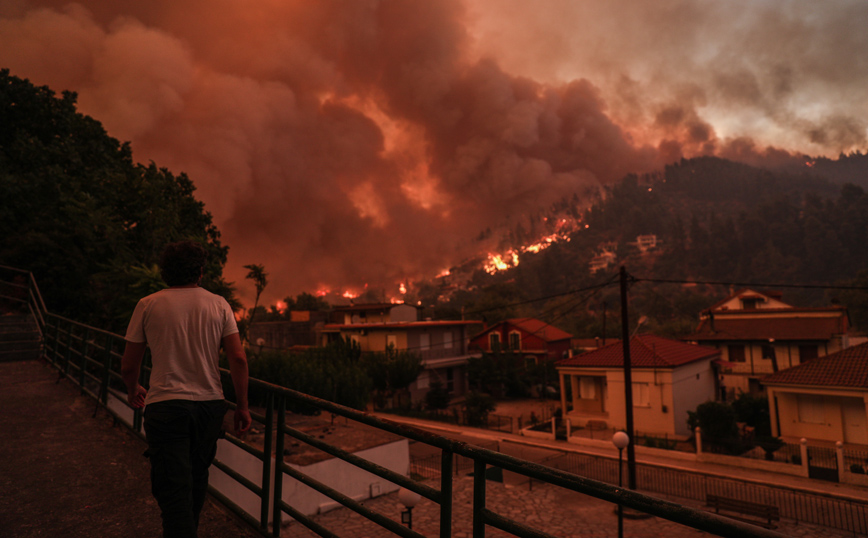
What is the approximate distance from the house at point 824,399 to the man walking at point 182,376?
24150mm

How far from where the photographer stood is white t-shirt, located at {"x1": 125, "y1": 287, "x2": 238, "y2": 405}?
2.70 metres

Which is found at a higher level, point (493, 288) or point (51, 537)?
point (493, 288)

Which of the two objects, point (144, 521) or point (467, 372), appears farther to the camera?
point (467, 372)

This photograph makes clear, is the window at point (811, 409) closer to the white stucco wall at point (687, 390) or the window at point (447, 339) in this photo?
the white stucco wall at point (687, 390)

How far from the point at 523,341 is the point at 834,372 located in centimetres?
2647

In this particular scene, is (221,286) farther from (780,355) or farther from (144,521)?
(780,355)

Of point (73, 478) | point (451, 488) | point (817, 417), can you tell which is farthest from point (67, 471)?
point (817, 417)

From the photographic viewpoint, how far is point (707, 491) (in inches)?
638

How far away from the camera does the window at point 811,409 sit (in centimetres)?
2033

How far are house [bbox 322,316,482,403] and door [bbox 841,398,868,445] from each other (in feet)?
78.3

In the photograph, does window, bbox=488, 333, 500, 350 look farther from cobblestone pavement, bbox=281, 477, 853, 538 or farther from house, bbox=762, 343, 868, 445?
cobblestone pavement, bbox=281, 477, 853, 538

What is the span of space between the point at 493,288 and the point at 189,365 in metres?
103

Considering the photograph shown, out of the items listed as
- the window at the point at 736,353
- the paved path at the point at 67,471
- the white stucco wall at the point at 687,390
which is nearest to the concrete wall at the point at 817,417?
the white stucco wall at the point at 687,390

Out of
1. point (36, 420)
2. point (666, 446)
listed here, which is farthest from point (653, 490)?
point (36, 420)
